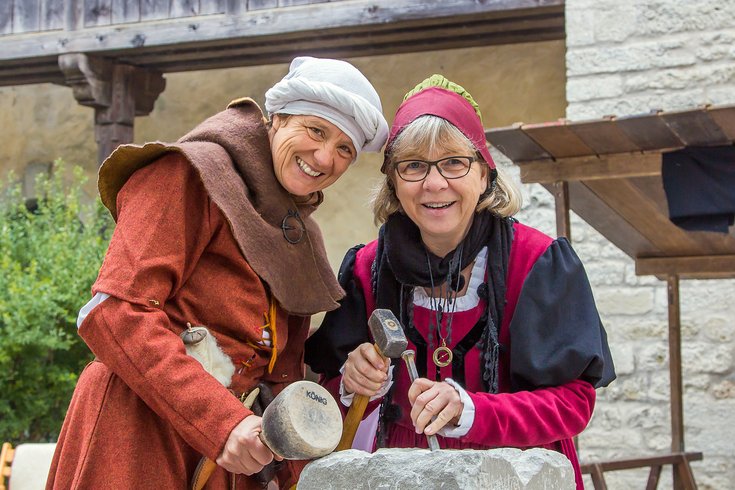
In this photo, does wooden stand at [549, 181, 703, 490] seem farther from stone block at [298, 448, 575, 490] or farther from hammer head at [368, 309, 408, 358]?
stone block at [298, 448, 575, 490]

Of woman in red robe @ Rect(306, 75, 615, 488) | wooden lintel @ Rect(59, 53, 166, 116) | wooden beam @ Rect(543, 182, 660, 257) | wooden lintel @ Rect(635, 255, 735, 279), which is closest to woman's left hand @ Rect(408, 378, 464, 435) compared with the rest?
woman in red robe @ Rect(306, 75, 615, 488)

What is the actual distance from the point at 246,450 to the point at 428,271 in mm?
687

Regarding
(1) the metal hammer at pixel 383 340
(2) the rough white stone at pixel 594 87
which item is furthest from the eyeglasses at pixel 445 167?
(2) the rough white stone at pixel 594 87

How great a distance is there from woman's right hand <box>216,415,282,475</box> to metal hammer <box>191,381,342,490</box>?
0.20 feet

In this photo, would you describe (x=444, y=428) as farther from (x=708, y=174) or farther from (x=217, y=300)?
(x=708, y=174)

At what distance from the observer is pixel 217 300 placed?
2.15 meters

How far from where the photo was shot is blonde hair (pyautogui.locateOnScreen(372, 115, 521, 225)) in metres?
2.36

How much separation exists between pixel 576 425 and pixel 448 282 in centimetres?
45

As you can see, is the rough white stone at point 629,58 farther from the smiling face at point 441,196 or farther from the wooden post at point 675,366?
the smiling face at point 441,196

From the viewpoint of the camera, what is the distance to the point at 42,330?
6.36m

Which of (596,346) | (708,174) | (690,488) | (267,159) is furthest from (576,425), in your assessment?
(690,488)

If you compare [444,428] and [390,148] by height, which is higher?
[390,148]

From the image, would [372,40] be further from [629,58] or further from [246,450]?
[246,450]

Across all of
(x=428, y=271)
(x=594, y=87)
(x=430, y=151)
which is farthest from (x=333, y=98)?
(x=594, y=87)
